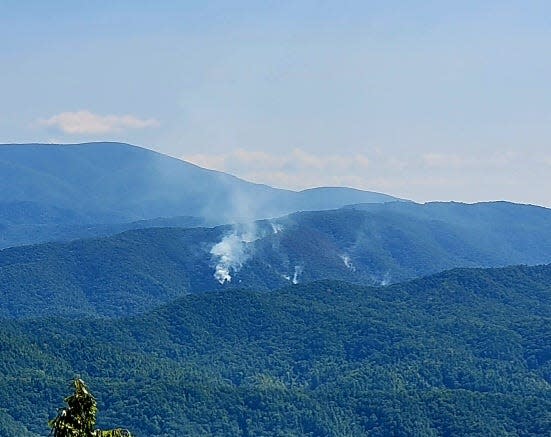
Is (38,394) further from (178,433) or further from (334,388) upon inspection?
(334,388)

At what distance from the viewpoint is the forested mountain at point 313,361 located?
97.4 m

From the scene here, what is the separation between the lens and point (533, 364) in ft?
415

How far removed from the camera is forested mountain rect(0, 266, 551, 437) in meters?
97.4

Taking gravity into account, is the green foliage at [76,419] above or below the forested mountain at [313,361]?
above

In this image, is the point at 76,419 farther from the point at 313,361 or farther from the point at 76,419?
the point at 313,361

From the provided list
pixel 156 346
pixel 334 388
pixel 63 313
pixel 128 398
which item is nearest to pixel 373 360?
pixel 334 388

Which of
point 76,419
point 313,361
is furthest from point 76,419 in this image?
point 313,361

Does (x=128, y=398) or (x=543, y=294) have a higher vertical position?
(x=543, y=294)

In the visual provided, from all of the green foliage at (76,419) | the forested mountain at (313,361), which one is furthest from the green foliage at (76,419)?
the forested mountain at (313,361)

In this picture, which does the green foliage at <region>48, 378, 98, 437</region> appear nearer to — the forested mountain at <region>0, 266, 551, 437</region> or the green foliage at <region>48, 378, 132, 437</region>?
A: the green foliage at <region>48, 378, 132, 437</region>

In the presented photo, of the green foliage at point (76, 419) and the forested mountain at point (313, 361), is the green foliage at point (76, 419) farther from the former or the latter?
the forested mountain at point (313, 361)

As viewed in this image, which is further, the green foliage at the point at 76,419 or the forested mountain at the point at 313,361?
the forested mountain at the point at 313,361

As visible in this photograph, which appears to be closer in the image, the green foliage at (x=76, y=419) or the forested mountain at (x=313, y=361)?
the green foliage at (x=76, y=419)

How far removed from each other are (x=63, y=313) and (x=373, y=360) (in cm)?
6554
